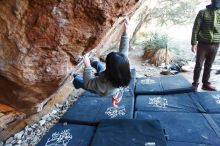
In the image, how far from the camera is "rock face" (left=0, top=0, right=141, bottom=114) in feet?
5.95

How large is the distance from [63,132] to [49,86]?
55cm

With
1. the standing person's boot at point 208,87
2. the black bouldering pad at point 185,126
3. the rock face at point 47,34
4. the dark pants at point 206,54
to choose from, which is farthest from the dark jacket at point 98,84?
the standing person's boot at point 208,87

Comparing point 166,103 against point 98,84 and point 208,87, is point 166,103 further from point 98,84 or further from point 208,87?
point 98,84

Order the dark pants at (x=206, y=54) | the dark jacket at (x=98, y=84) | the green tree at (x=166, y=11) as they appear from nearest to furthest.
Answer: the dark jacket at (x=98, y=84) → the dark pants at (x=206, y=54) → the green tree at (x=166, y=11)

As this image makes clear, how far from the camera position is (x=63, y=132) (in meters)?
→ 2.60

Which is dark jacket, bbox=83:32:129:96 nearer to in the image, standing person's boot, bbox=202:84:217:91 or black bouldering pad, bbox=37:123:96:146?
black bouldering pad, bbox=37:123:96:146

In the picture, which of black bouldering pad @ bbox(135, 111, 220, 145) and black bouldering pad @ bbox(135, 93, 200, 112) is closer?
black bouldering pad @ bbox(135, 111, 220, 145)

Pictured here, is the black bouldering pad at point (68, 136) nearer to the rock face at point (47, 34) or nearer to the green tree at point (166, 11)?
the rock face at point (47, 34)

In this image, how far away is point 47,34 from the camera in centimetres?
190

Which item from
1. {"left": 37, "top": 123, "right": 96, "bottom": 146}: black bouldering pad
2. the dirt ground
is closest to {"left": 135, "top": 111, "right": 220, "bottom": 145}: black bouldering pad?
{"left": 37, "top": 123, "right": 96, "bottom": 146}: black bouldering pad

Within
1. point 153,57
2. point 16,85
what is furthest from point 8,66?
point 153,57

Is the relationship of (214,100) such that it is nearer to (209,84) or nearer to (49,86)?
(209,84)

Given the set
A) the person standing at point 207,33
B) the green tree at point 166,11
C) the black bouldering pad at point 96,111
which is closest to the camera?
the black bouldering pad at point 96,111

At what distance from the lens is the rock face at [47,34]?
1.81 metres
